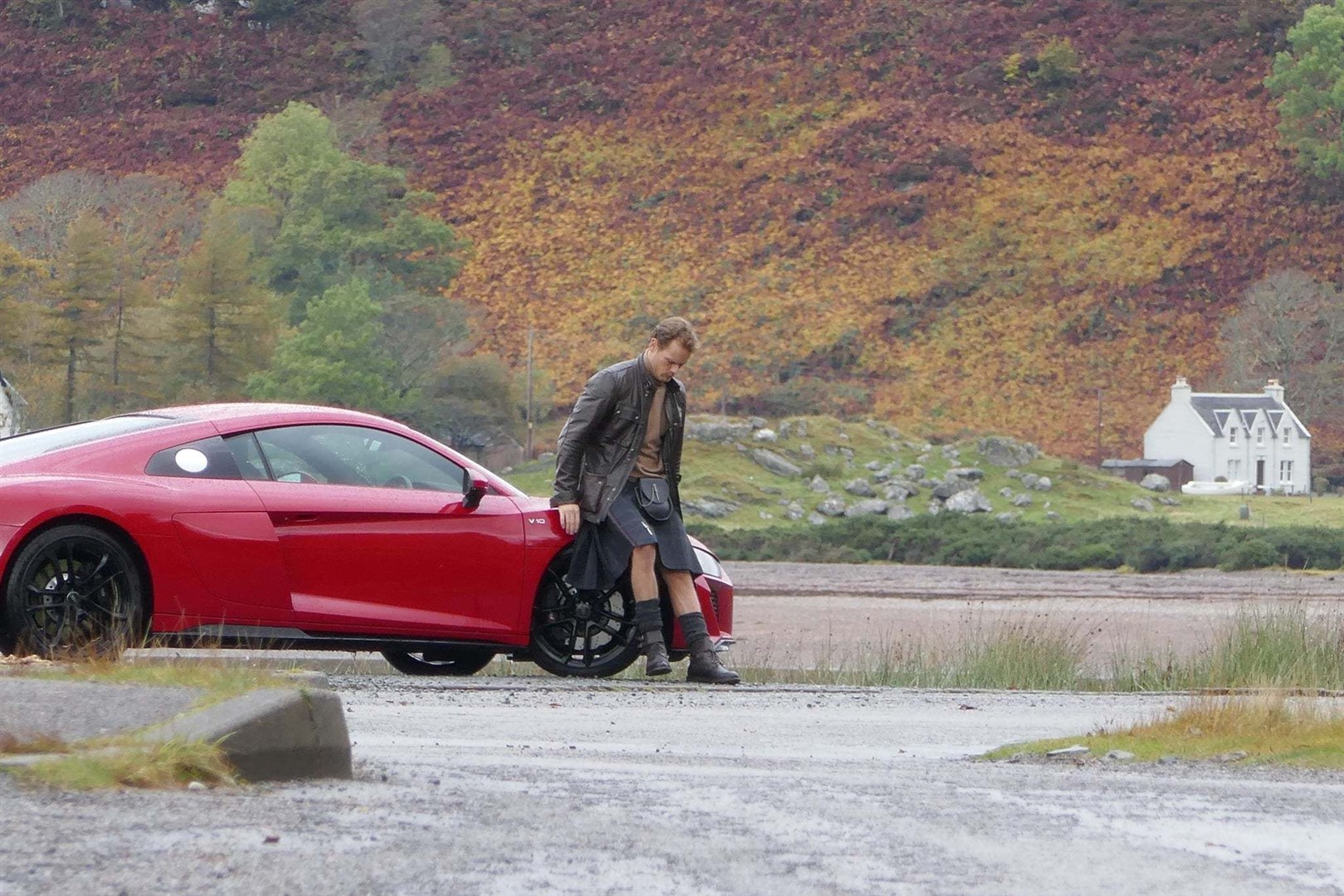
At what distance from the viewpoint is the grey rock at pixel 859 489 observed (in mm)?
51344

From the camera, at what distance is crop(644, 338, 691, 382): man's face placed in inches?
454

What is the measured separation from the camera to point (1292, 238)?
3253 inches

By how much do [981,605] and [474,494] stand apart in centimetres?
1305

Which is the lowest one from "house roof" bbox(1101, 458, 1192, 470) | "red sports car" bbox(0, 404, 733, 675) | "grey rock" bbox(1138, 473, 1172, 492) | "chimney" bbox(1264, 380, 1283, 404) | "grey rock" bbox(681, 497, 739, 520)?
"red sports car" bbox(0, 404, 733, 675)

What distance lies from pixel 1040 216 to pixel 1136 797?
78.7 meters

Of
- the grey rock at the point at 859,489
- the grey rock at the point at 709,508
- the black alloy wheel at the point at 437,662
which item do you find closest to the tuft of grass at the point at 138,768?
the black alloy wheel at the point at 437,662

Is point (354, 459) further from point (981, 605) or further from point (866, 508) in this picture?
point (866, 508)

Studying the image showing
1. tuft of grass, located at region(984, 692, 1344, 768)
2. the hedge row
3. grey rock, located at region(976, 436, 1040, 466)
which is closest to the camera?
tuft of grass, located at region(984, 692, 1344, 768)

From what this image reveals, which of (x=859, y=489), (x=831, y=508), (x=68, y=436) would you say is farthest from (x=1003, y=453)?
(x=68, y=436)

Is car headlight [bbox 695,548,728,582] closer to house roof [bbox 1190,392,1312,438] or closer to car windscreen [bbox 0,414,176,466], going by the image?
car windscreen [bbox 0,414,176,466]

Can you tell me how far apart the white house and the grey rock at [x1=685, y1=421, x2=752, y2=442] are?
16147mm

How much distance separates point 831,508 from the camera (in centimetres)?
4916

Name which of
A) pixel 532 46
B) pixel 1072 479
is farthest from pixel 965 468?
pixel 532 46

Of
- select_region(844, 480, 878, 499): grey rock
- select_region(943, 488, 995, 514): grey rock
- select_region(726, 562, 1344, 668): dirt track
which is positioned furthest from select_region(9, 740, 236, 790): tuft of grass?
select_region(844, 480, 878, 499): grey rock
